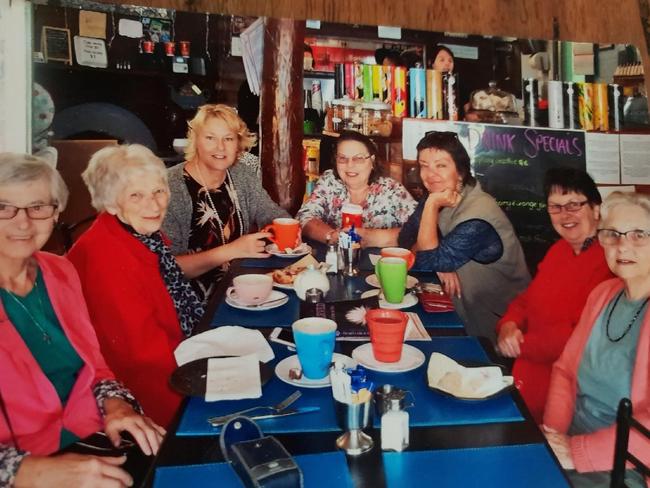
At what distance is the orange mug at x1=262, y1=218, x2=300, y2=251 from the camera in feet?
6.15

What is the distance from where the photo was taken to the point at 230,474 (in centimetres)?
87

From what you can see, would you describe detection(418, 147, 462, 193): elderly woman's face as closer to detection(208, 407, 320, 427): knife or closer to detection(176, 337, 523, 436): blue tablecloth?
detection(176, 337, 523, 436): blue tablecloth

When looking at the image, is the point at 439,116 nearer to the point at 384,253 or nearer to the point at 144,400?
the point at 384,253

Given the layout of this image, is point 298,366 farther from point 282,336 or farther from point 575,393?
point 575,393

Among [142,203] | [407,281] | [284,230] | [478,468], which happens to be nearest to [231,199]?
[284,230]

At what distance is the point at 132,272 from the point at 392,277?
67 centimetres

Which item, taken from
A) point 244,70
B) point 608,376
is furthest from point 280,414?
point 244,70

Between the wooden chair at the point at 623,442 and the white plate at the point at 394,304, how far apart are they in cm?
60

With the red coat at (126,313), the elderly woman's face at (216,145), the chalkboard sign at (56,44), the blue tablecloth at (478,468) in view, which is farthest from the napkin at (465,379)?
the chalkboard sign at (56,44)

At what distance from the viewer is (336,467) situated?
88cm

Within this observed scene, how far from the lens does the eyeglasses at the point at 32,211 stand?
1.21 metres

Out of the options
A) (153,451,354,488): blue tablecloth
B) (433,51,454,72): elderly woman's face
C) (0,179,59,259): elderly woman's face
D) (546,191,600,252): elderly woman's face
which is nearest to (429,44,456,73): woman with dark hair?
(433,51,454,72): elderly woman's face

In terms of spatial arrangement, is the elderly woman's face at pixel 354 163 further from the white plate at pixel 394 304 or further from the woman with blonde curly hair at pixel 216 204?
the white plate at pixel 394 304

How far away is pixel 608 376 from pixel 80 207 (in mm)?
1276
